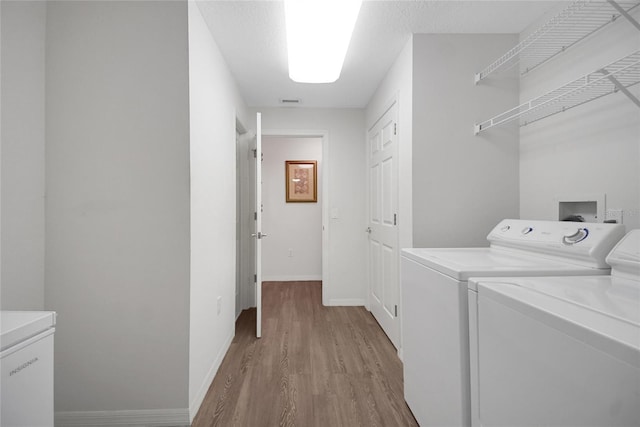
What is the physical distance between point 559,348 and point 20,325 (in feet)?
4.46

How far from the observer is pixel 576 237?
1.16 meters

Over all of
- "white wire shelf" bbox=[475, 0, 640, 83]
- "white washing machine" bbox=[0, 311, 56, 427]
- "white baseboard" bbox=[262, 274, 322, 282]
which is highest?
"white wire shelf" bbox=[475, 0, 640, 83]

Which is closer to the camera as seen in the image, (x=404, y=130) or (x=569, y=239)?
(x=569, y=239)

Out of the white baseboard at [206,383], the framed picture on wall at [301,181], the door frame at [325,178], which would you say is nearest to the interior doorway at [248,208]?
the door frame at [325,178]

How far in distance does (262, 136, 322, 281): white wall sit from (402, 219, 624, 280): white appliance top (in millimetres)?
3217

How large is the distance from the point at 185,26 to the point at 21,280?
4.92ft

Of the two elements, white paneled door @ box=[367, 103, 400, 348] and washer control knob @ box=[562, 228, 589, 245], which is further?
white paneled door @ box=[367, 103, 400, 348]

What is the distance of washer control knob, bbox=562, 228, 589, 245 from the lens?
1144 mm

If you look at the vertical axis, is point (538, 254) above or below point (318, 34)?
below

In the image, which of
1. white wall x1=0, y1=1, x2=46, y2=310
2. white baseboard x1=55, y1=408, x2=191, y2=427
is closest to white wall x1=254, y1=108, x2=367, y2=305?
white baseboard x1=55, y1=408, x2=191, y2=427

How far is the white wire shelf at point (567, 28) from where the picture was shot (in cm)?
131

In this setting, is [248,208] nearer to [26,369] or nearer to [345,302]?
[345,302]

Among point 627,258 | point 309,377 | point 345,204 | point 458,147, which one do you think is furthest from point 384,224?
point 627,258

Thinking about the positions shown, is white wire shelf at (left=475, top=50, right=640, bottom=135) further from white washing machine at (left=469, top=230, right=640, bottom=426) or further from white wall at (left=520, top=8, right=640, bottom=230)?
white washing machine at (left=469, top=230, right=640, bottom=426)
